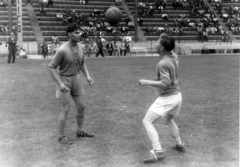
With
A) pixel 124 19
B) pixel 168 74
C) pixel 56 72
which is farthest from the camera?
pixel 124 19

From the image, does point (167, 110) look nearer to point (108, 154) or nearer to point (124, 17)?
point (108, 154)

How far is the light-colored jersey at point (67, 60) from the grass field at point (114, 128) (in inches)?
43.0

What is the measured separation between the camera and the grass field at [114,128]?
5043 mm

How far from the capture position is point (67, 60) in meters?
5.66

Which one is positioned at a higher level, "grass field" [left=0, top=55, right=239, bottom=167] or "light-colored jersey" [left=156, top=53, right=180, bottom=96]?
"light-colored jersey" [left=156, top=53, right=180, bottom=96]

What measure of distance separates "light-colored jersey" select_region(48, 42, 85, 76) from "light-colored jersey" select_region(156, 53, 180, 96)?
4.64 ft

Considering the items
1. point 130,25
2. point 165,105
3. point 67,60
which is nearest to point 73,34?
point 67,60

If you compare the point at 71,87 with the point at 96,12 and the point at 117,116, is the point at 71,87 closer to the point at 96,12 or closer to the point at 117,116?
the point at 117,116

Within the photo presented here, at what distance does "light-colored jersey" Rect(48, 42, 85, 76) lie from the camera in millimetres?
5609

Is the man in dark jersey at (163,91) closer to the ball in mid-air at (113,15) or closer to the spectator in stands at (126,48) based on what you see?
the spectator in stands at (126,48)

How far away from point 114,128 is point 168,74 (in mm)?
2233

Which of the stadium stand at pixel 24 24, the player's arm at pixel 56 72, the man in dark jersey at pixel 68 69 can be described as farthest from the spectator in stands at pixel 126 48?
the player's arm at pixel 56 72

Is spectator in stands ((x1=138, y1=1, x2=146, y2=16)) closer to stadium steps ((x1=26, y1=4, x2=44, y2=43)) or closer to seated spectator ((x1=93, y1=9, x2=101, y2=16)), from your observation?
seated spectator ((x1=93, y1=9, x2=101, y2=16))

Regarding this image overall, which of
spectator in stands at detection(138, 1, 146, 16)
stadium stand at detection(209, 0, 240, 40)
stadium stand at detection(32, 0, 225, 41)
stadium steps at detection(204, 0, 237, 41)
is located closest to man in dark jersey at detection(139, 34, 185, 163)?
stadium stand at detection(32, 0, 225, 41)
